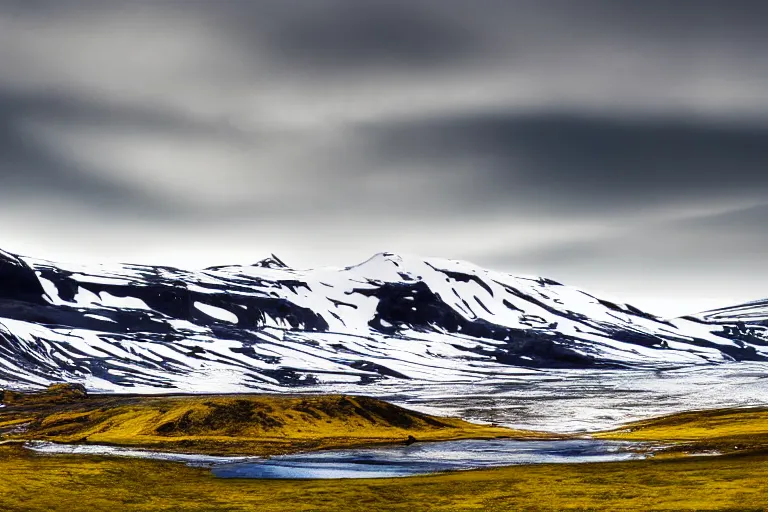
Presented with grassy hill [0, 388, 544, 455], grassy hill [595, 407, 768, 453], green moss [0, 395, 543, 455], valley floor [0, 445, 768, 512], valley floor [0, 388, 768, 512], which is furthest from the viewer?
green moss [0, 395, 543, 455]

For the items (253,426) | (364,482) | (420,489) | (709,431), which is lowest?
(253,426)

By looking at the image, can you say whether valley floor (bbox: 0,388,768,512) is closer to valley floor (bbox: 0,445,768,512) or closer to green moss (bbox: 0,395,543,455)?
valley floor (bbox: 0,445,768,512)

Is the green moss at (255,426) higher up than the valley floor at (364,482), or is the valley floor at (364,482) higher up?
the valley floor at (364,482)

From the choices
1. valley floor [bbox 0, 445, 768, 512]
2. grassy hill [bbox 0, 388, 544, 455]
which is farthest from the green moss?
valley floor [bbox 0, 445, 768, 512]

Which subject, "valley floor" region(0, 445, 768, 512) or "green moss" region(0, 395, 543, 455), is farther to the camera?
"green moss" region(0, 395, 543, 455)

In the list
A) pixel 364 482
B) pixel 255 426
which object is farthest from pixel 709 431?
pixel 364 482

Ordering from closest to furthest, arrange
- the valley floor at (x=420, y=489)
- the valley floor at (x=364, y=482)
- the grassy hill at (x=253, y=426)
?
the valley floor at (x=420, y=489) < the valley floor at (x=364, y=482) < the grassy hill at (x=253, y=426)

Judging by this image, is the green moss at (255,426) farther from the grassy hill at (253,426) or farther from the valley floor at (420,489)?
the valley floor at (420,489)

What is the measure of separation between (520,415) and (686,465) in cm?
11745

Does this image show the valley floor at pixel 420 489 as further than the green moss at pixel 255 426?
No

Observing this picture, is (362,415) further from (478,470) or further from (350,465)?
(478,470)

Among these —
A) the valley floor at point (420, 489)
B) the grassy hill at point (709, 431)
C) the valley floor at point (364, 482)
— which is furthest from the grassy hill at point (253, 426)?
the valley floor at point (420, 489)

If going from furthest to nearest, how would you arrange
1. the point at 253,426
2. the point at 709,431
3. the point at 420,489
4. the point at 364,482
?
1. the point at 253,426
2. the point at 709,431
3. the point at 364,482
4. the point at 420,489

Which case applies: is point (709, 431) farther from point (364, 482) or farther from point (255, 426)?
point (364, 482)
